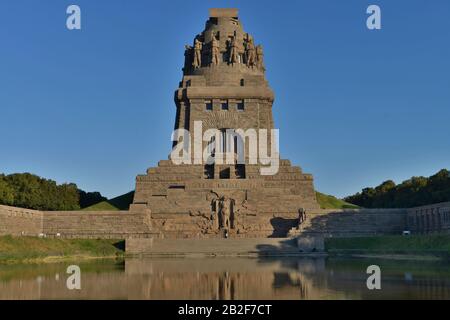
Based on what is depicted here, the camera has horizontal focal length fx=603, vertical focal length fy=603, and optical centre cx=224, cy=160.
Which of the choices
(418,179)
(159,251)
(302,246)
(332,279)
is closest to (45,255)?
(159,251)

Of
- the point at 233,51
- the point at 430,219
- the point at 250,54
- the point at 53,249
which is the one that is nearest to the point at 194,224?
the point at 53,249

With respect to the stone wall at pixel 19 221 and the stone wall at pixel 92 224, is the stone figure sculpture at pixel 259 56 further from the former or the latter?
the stone wall at pixel 19 221

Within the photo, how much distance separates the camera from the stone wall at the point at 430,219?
45000mm

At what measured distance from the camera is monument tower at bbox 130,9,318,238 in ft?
170

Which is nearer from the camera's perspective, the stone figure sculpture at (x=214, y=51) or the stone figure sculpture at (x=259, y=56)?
the stone figure sculpture at (x=214, y=51)

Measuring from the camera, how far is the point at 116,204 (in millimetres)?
59750

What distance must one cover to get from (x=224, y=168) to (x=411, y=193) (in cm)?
1859

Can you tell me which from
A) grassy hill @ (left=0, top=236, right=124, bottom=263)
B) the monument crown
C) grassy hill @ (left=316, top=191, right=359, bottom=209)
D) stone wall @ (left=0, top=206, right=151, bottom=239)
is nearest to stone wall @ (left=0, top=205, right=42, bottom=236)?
stone wall @ (left=0, top=206, right=151, bottom=239)

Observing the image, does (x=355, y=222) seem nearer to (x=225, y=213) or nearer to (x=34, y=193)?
(x=225, y=213)

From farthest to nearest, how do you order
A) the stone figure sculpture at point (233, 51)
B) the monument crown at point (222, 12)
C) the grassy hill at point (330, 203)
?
the monument crown at point (222, 12) < the stone figure sculpture at point (233, 51) < the grassy hill at point (330, 203)

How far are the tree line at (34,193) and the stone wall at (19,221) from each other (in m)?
3.45

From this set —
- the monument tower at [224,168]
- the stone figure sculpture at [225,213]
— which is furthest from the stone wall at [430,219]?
the stone figure sculpture at [225,213]

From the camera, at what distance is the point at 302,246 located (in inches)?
1727

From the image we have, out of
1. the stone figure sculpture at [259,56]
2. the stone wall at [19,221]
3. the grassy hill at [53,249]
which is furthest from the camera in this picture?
the stone figure sculpture at [259,56]
